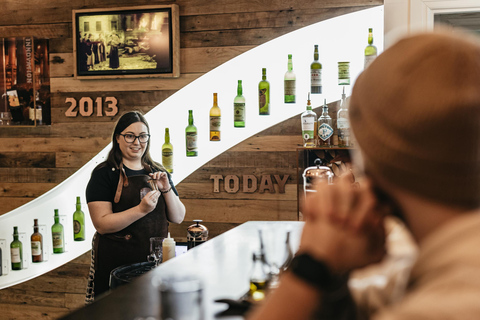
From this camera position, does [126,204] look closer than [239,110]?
Yes

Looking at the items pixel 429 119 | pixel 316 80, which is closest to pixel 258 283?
pixel 429 119

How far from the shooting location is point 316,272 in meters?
0.63

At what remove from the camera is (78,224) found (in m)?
3.89

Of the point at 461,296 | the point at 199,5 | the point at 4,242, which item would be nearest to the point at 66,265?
the point at 4,242

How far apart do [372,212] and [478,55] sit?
8.8 inches

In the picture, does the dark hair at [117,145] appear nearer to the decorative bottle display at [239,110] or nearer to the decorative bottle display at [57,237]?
the decorative bottle display at [239,110]

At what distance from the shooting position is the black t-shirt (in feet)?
9.46

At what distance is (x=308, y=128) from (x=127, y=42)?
153cm

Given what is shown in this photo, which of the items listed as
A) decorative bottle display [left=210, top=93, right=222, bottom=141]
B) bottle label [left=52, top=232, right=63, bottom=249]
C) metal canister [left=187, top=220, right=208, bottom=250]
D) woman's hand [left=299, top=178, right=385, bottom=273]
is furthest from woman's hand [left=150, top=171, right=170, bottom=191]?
woman's hand [left=299, top=178, right=385, bottom=273]

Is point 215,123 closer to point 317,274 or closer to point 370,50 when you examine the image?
point 370,50

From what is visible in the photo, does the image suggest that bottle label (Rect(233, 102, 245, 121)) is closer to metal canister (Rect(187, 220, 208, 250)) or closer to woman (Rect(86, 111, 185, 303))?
woman (Rect(86, 111, 185, 303))

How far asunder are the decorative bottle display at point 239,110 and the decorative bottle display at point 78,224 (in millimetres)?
1382

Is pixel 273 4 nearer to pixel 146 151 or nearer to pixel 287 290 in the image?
pixel 146 151

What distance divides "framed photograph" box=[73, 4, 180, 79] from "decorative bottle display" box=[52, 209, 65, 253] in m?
1.15
